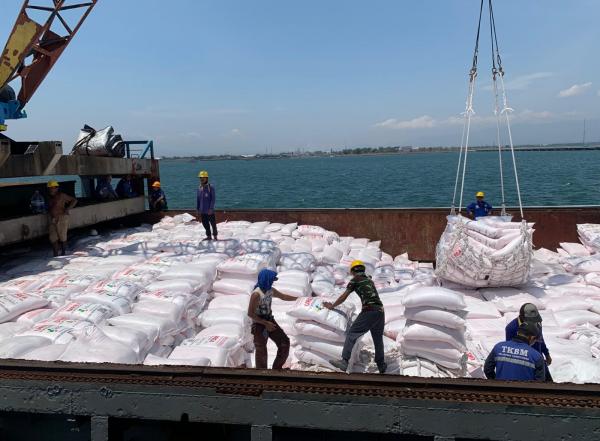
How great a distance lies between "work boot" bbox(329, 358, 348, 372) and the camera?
4.26m

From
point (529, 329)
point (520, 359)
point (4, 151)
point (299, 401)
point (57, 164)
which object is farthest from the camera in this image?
point (57, 164)

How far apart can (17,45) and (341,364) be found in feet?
30.1

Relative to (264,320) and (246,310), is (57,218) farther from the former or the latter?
(264,320)

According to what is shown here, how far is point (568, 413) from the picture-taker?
2.53 m

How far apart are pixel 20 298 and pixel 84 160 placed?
4678mm

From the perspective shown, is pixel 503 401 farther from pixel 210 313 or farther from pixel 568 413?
pixel 210 313

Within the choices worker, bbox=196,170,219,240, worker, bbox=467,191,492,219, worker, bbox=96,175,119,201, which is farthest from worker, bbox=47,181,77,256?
worker, bbox=467,191,492,219

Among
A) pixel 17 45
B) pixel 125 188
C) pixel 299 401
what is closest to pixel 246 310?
pixel 299 401

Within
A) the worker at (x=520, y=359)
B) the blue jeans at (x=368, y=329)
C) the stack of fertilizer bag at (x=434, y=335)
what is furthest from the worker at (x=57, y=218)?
the worker at (x=520, y=359)

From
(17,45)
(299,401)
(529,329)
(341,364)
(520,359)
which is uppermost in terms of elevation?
(17,45)

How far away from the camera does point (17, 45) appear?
9.05 metres

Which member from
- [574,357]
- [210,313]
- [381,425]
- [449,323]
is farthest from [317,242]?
[381,425]

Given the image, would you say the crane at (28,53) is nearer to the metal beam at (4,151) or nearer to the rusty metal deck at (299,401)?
the metal beam at (4,151)

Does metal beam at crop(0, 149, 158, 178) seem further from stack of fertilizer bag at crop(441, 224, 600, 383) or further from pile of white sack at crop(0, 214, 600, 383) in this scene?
stack of fertilizer bag at crop(441, 224, 600, 383)
